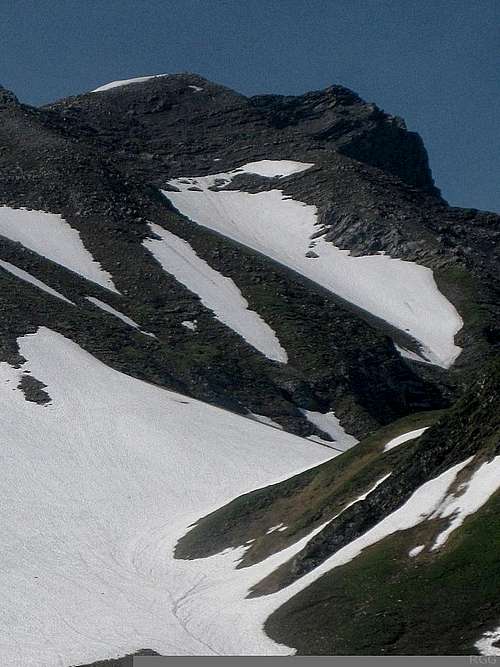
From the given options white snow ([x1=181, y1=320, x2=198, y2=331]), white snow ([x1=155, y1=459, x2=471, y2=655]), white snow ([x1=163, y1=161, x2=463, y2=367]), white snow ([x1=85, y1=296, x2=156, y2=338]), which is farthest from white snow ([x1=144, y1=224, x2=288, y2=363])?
white snow ([x1=155, y1=459, x2=471, y2=655])

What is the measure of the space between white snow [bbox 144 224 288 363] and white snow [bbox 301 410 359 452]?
26.8 feet

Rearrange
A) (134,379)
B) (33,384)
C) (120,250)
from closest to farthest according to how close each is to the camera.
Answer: (33,384) → (134,379) → (120,250)

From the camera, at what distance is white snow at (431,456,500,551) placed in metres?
29.5

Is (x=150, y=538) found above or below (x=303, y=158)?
below

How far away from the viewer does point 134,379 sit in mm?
71375

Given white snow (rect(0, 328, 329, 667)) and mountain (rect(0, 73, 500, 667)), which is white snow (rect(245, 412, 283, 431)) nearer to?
mountain (rect(0, 73, 500, 667))

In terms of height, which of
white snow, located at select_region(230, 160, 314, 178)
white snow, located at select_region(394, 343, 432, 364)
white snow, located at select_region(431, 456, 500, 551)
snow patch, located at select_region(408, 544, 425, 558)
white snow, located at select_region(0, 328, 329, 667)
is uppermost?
white snow, located at select_region(230, 160, 314, 178)

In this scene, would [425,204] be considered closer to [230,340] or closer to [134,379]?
[230,340]

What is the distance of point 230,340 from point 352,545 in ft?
185

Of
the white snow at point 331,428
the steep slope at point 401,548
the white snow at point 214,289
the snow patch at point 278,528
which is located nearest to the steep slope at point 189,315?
the white snow at point 214,289

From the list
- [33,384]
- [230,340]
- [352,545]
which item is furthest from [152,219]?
[352,545]

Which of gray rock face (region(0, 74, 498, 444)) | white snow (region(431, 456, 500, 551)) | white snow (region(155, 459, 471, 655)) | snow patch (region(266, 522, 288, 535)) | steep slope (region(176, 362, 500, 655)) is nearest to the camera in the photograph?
steep slope (region(176, 362, 500, 655))

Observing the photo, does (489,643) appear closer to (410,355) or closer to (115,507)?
(115,507)

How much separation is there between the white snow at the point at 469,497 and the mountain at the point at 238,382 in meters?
0.10
